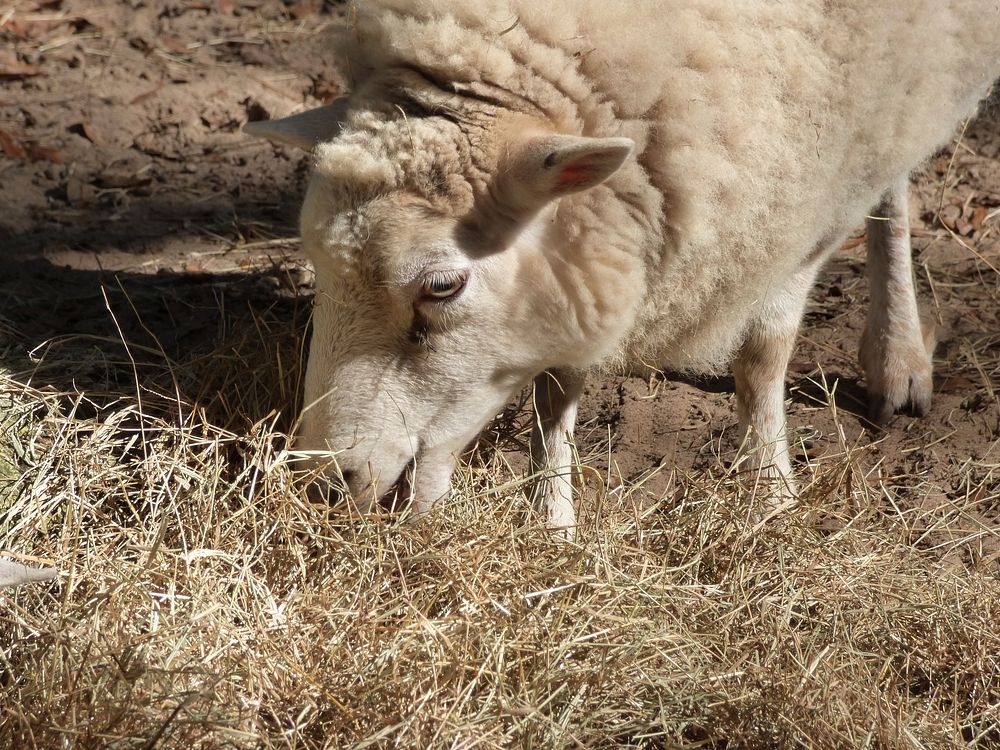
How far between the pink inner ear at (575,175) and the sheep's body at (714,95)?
0.38ft

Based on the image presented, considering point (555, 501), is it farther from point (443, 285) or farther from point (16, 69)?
point (16, 69)

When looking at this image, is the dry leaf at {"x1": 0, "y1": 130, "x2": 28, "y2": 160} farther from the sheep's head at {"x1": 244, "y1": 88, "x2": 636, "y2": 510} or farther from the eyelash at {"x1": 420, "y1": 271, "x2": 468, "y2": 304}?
the eyelash at {"x1": 420, "y1": 271, "x2": 468, "y2": 304}

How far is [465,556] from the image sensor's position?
2912 millimetres

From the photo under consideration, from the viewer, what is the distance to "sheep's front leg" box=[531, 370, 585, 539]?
334 cm

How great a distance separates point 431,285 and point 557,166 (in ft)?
1.37

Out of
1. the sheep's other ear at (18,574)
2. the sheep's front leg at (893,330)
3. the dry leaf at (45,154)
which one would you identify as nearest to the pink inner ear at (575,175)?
the sheep's other ear at (18,574)

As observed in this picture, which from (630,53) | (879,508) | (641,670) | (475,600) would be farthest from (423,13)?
(879,508)

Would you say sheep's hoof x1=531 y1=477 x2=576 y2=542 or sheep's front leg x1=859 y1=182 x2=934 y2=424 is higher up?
sheep's front leg x1=859 y1=182 x2=934 y2=424

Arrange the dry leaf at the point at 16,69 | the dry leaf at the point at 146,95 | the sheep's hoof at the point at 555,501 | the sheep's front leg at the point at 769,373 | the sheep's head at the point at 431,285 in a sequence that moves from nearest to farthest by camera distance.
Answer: the sheep's head at the point at 431,285, the sheep's hoof at the point at 555,501, the sheep's front leg at the point at 769,373, the dry leaf at the point at 146,95, the dry leaf at the point at 16,69

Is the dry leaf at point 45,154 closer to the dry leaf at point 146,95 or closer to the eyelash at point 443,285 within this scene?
the dry leaf at point 146,95

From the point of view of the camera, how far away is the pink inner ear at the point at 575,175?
2496 mm

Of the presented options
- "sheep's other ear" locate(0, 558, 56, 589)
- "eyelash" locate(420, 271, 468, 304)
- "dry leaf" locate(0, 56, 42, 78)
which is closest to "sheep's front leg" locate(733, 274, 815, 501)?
"eyelash" locate(420, 271, 468, 304)

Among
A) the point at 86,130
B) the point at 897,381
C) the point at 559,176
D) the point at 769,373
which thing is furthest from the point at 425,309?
the point at 86,130

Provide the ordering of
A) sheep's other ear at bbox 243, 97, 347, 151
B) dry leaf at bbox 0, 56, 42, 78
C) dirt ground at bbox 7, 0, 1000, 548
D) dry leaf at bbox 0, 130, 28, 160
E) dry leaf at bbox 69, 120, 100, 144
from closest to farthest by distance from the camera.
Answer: sheep's other ear at bbox 243, 97, 347, 151, dirt ground at bbox 7, 0, 1000, 548, dry leaf at bbox 0, 130, 28, 160, dry leaf at bbox 69, 120, 100, 144, dry leaf at bbox 0, 56, 42, 78
